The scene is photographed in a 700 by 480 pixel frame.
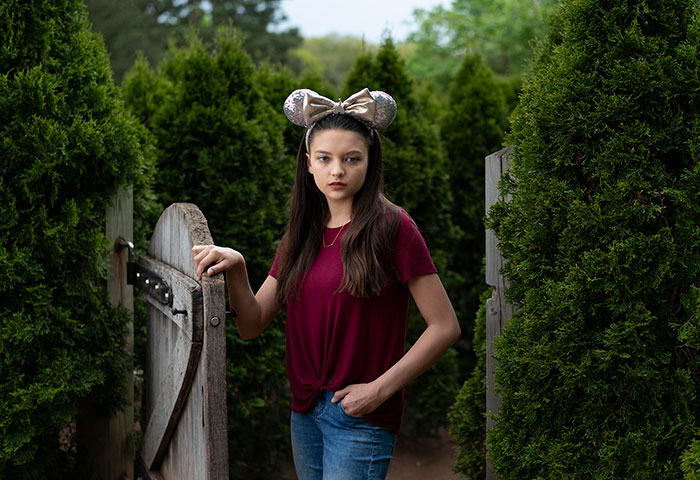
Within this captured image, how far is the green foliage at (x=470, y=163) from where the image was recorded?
238 inches

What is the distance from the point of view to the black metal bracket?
2851 mm

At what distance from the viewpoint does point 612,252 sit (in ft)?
7.04

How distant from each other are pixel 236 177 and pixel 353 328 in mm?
2156

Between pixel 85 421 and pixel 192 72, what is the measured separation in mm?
2139

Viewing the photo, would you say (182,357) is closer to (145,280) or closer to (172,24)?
(145,280)

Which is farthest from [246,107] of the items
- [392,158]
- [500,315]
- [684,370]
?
[684,370]

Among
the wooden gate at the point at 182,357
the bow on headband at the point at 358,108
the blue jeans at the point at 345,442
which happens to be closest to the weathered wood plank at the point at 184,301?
the wooden gate at the point at 182,357

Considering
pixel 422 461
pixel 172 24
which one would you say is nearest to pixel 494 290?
pixel 422 461

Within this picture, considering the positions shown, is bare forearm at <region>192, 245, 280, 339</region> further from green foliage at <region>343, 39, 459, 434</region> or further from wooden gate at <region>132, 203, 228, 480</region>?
green foliage at <region>343, 39, 459, 434</region>

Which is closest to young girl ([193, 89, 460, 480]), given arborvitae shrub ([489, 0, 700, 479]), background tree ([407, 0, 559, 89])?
arborvitae shrub ([489, 0, 700, 479])

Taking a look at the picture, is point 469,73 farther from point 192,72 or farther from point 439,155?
point 192,72

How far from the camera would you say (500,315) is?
9.59ft

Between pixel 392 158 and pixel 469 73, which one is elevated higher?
pixel 469 73

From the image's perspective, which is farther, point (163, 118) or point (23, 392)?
point (163, 118)
